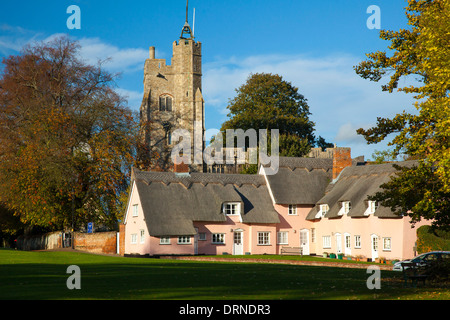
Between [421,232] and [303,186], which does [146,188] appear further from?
[421,232]

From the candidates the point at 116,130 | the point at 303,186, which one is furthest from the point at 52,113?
the point at 303,186

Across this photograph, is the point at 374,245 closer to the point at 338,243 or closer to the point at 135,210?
the point at 338,243

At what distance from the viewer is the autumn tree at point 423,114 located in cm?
2194

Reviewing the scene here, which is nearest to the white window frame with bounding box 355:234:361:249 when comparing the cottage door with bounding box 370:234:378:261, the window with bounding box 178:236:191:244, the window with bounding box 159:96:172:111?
the cottage door with bounding box 370:234:378:261

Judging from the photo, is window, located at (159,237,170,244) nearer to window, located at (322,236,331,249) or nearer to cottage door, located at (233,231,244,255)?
cottage door, located at (233,231,244,255)

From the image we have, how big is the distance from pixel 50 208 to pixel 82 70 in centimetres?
1610

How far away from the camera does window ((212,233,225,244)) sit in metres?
56.7

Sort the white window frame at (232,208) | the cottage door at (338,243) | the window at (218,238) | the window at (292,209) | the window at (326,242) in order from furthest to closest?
the window at (292,209) < the white window frame at (232,208) < the window at (326,242) < the window at (218,238) < the cottage door at (338,243)

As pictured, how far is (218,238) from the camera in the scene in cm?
5691

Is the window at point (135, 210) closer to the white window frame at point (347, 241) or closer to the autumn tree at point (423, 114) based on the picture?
the white window frame at point (347, 241)

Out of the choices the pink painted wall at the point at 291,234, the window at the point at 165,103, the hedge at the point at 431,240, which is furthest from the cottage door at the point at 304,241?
the window at the point at 165,103

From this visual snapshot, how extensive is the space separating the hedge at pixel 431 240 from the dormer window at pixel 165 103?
233ft

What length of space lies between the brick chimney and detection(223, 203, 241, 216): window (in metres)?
11.1

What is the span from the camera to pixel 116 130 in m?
60.2
